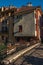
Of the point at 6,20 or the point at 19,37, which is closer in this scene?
the point at 19,37

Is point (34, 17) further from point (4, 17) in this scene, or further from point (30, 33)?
point (4, 17)

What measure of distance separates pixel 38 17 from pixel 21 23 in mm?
4031

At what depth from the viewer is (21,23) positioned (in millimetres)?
37781

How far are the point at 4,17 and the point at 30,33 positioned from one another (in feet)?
27.5

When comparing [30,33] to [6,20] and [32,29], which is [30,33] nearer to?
[32,29]

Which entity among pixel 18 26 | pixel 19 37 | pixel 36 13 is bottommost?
pixel 19 37

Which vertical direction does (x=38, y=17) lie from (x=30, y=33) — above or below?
above

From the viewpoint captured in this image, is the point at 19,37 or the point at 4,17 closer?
the point at 19,37

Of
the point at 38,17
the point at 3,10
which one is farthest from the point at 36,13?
the point at 3,10

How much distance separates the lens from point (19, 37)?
126ft

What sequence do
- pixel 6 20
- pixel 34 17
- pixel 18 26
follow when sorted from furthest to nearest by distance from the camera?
pixel 6 20 → pixel 18 26 → pixel 34 17

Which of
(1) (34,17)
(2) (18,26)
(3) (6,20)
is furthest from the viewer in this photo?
(3) (6,20)

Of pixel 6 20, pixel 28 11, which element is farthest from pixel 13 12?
A: pixel 28 11

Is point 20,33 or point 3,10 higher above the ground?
point 3,10
